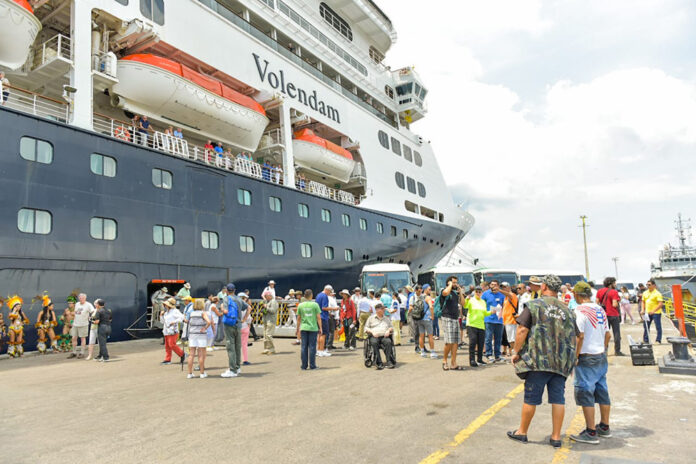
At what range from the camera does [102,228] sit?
1208 centimetres

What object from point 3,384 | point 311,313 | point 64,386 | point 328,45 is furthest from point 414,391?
point 328,45

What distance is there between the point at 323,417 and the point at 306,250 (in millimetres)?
14276

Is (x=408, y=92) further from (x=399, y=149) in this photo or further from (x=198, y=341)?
(x=198, y=341)

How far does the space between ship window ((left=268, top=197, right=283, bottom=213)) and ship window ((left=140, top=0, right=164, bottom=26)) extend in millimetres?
7402

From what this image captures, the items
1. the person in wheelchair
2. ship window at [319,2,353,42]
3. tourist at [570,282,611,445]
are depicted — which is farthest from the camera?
ship window at [319,2,353,42]

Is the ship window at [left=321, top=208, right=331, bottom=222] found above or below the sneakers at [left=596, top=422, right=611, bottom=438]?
above

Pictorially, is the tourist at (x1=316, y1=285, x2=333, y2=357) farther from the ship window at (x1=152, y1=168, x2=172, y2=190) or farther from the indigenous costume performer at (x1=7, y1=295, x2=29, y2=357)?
the indigenous costume performer at (x1=7, y1=295, x2=29, y2=357)

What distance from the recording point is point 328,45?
25438 millimetres

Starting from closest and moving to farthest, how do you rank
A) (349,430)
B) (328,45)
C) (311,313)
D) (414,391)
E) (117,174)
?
(349,430) → (414,391) → (311,313) → (117,174) → (328,45)

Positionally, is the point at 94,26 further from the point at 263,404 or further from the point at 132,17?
the point at 263,404

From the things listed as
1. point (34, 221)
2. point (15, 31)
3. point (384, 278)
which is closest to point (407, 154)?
point (384, 278)

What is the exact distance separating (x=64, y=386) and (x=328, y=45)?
22.9 meters

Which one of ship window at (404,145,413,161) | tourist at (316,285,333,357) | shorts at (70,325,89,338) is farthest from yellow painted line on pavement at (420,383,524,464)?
ship window at (404,145,413,161)

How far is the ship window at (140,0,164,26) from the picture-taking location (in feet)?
48.7
